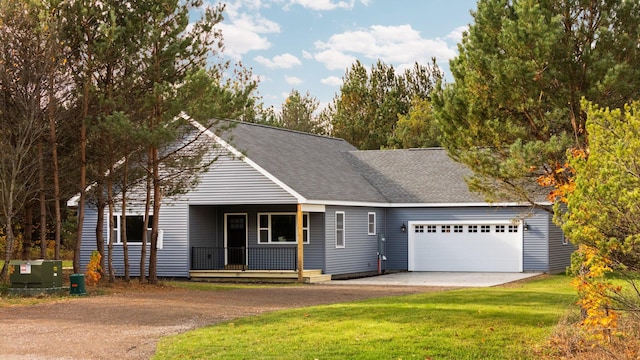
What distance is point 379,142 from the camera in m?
60.8

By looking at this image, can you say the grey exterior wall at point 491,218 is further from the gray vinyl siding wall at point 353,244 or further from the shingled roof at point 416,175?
the gray vinyl siding wall at point 353,244

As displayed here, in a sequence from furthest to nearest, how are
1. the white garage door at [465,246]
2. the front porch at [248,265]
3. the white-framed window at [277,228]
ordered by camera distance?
the white garage door at [465,246], the white-framed window at [277,228], the front porch at [248,265]

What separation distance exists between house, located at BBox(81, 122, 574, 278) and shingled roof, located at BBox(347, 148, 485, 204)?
0.28ft

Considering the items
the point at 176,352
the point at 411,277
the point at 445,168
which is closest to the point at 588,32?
the point at 176,352

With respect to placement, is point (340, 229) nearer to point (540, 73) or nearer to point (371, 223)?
point (371, 223)

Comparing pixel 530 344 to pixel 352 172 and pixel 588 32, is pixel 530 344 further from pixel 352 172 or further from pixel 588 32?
pixel 352 172

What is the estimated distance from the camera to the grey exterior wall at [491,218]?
30047 millimetres

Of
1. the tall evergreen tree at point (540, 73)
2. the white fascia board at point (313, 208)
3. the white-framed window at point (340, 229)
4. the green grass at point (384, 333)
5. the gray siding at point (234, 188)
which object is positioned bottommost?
the green grass at point (384, 333)

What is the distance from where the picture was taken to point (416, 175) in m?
34.2

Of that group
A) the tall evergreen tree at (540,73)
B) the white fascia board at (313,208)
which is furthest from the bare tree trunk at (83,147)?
the tall evergreen tree at (540,73)

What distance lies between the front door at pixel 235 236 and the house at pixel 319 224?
0.04 metres

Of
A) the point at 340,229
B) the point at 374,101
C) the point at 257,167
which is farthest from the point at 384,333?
the point at 374,101

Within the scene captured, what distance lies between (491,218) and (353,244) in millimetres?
5069

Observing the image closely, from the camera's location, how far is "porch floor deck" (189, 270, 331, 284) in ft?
90.8
